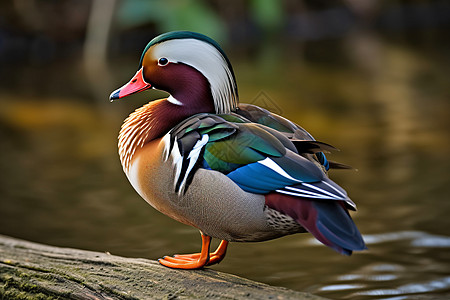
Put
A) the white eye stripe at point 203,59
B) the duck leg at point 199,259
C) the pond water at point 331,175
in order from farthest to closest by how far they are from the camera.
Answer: the pond water at point 331,175 → the duck leg at point 199,259 → the white eye stripe at point 203,59

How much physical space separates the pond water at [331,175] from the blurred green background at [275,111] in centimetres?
1

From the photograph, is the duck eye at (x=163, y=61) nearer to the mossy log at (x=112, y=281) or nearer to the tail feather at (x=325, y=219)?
the tail feather at (x=325, y=219)

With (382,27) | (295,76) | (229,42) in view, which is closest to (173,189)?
(295,76)

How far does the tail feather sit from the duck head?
318mm

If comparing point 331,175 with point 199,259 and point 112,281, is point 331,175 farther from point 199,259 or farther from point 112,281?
point 112,281

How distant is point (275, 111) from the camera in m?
1.97

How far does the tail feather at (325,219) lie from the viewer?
1.46m

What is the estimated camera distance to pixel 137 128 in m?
1.77

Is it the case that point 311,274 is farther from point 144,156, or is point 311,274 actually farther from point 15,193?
point 15,193

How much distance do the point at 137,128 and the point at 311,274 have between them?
3.72ft

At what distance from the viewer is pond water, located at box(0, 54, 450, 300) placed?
2.63 m

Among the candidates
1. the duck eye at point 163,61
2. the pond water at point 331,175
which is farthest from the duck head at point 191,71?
the pond water at point 331,175

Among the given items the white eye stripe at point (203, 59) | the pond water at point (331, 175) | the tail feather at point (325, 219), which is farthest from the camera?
the pond water at point (331, 175)

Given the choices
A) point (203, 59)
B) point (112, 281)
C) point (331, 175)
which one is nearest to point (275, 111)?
point (203, 59)
